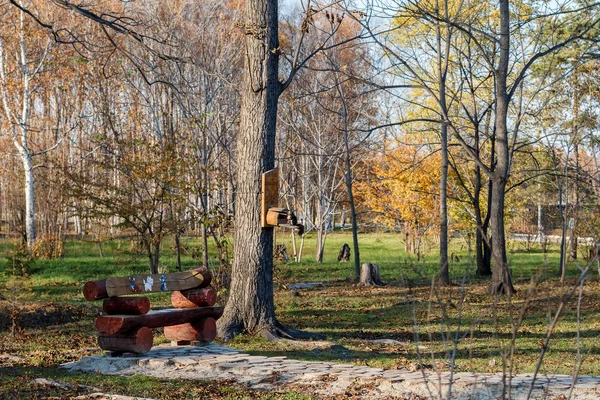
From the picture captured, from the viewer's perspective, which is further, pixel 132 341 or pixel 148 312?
pixel 148 312

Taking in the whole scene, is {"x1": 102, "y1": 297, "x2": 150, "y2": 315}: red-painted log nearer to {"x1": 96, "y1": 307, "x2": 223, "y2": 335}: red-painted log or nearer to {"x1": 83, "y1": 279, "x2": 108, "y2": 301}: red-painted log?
{"x1": 96, "y1": 307, "x2": 223, "y2": 335}: red-painted log

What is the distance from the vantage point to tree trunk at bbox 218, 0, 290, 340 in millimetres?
10359

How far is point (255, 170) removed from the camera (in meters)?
10.4

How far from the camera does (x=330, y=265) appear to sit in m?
22.6

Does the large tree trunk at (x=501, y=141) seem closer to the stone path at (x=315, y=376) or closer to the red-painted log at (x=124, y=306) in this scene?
the stone path at (x=315, y=376)

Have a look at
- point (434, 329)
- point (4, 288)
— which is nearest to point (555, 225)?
point (434, 329)

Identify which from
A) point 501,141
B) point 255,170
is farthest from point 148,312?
point 501,141

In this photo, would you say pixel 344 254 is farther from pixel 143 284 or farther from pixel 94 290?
pixel 94 290

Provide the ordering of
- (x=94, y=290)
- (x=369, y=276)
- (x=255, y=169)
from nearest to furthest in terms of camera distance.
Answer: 1. (x=94, y=290)
2. (x=255, y=169)
3. (x=369, y=276)

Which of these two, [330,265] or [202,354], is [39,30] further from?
[202,354]

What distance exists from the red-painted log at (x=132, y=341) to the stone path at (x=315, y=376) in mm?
93

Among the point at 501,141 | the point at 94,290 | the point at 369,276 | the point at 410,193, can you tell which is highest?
the point at 501,141

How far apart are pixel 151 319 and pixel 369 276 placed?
9.53 metres

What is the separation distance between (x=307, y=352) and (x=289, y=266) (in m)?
12.6
